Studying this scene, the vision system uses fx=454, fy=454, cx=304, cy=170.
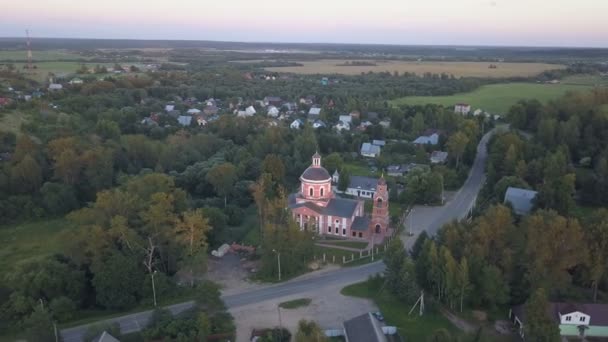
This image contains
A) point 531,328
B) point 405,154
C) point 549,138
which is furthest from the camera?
point 405,154

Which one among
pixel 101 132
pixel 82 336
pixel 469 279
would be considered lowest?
pixel 82 336

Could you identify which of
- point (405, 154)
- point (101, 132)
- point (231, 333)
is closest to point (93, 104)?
point (101, 132)

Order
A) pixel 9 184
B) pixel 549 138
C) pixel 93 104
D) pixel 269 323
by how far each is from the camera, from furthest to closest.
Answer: pixel 93 104 < pixel 549 138 < pixel 9 184 < pixel 269 323

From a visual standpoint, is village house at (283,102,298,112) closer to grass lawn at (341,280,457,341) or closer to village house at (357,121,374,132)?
village house at (357,121,374,132)

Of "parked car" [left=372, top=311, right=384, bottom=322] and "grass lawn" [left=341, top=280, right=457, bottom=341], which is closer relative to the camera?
"grass lawn" [left=341, top=280, right=457, bottom=341]

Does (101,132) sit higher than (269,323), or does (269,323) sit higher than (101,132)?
(101,132)

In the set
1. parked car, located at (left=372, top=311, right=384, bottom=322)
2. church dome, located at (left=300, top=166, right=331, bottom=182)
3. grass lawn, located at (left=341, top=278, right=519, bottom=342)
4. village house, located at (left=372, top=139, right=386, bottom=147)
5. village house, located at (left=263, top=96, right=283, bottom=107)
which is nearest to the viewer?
grass lawn, located at (left=341, top=278, right=519, bottom=342)

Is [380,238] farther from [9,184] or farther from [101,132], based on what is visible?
[101,132]

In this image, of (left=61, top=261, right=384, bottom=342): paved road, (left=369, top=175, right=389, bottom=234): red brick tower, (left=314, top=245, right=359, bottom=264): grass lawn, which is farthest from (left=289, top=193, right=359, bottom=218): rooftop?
A: (left=61, top=261, right=384, bottom=342): paved road
